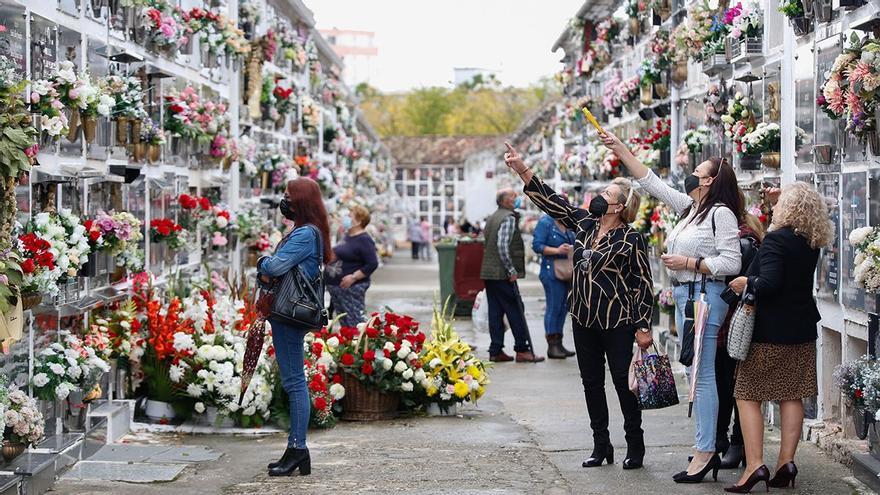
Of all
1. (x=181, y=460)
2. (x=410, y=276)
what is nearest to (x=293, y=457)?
(x=181, y=460)

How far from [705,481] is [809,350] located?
0.96 metres

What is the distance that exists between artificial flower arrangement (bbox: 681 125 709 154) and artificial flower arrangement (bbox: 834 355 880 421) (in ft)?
18.4

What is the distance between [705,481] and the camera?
8.16 metres

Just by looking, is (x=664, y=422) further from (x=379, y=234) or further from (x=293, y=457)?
(x=379, y=234)

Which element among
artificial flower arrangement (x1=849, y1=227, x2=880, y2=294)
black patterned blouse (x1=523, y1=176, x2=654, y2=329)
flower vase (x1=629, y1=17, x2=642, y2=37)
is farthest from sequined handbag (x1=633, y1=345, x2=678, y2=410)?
flower vase (x1=629, y1=17, x2=642, y2=37)

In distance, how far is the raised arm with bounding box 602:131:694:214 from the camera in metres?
8.27

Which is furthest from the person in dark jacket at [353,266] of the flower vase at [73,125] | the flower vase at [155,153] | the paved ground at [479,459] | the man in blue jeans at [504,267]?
the flower vase at [73,125]

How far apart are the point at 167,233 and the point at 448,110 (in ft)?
279

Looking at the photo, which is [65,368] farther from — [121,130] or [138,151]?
[138,151]

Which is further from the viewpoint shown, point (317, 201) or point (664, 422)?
point (664, 422)

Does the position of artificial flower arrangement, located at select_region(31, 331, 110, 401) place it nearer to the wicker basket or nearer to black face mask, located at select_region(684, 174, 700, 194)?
the wicker basket

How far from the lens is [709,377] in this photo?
26.5 feet

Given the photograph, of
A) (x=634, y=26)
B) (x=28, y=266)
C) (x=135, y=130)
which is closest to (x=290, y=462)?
(x=28, y=266)

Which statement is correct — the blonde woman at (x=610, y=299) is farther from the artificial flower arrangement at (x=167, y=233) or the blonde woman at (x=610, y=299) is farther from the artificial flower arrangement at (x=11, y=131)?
the artificial flower arrangement at (x=167, y=233)
